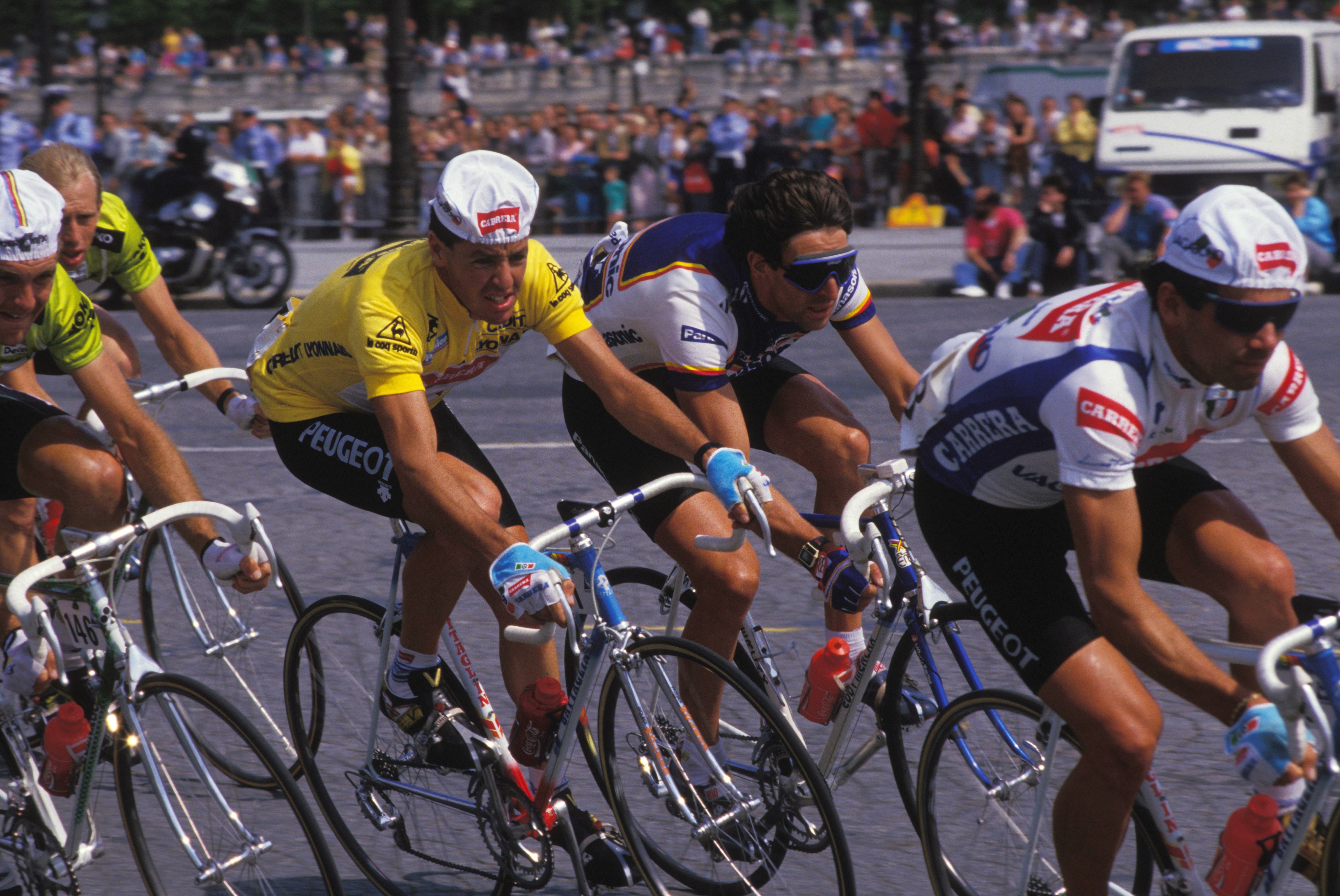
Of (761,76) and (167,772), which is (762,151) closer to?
(167,772)

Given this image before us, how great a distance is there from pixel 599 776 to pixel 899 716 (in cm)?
77

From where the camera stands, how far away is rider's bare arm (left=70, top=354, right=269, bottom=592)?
151 inches

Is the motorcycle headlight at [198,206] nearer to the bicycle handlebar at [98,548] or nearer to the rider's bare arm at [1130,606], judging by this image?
the bicycle handlebar at [98,548]

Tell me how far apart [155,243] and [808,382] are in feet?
40.5

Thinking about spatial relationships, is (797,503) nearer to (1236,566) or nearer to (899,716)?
(899,716)

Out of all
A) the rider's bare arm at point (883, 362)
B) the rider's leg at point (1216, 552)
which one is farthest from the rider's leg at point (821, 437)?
the rider's leg at point (1216, 552)

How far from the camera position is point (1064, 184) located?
48.0ft

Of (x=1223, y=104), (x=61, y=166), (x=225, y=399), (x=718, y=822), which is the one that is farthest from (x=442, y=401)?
(x=1223, y=104)

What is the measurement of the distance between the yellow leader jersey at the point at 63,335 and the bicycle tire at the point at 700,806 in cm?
169

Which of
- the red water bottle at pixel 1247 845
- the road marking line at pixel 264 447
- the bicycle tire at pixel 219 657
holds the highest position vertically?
the red water bottle at pixel 1247 845

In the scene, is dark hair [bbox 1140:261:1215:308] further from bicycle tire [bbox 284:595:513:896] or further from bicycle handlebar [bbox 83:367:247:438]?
bicycle handlebar [bbox 83:367:247:438]

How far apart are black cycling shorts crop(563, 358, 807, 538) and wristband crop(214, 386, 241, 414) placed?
3.78 feet

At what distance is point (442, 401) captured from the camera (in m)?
4.21

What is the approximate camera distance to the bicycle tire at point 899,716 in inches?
147
